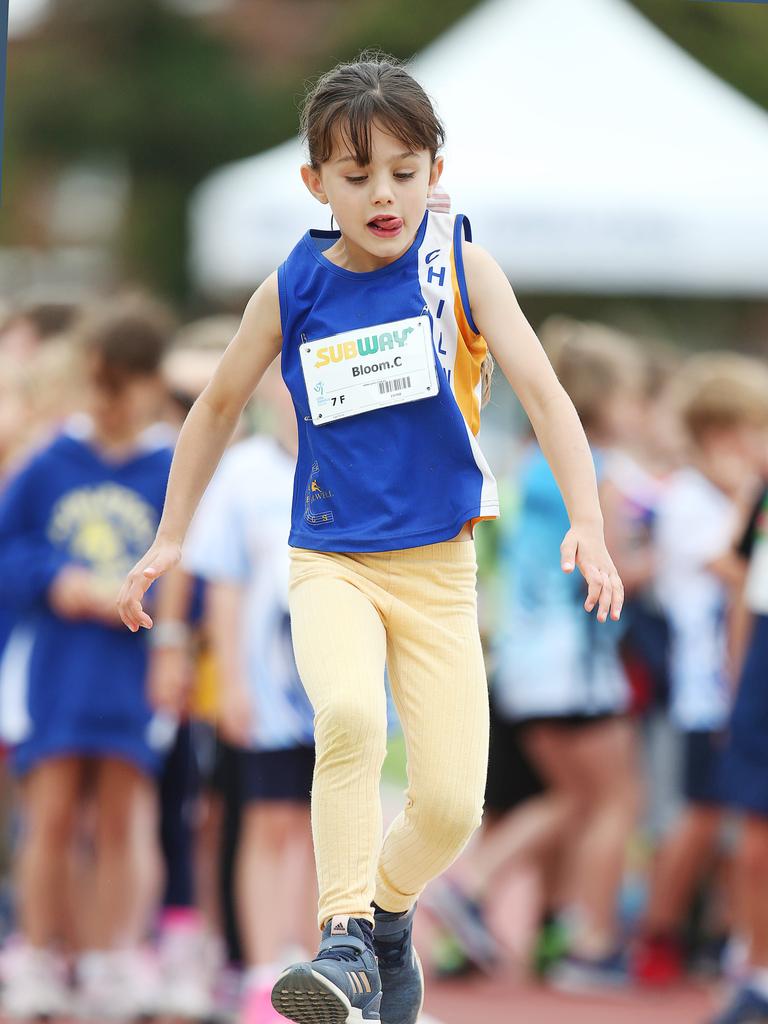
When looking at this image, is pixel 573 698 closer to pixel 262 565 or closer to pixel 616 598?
pixel 262 565

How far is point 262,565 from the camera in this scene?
679cm

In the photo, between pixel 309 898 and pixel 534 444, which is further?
pixel 534 444

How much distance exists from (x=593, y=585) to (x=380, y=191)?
91cm

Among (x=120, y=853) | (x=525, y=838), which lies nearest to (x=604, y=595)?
(x=120, y=853)

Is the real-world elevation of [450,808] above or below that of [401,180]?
below

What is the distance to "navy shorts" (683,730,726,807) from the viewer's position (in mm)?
7887

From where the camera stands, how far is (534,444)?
8.06 meters

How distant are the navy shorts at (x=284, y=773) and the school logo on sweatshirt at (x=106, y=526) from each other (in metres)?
0.83

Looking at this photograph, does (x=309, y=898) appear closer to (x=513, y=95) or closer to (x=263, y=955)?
(x=263, y=955)

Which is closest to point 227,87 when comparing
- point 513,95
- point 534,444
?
point 513,95

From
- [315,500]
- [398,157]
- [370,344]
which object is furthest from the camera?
[315,500]

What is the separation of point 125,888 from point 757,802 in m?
2.23

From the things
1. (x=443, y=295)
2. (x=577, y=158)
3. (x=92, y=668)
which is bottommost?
(x=92, y=668)

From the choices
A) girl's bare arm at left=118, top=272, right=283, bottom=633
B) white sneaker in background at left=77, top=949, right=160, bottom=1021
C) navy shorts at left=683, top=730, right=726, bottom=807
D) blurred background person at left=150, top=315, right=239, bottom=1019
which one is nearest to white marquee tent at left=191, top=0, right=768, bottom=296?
blurred background person at left=150, top=315, right=239, bottom=1019
